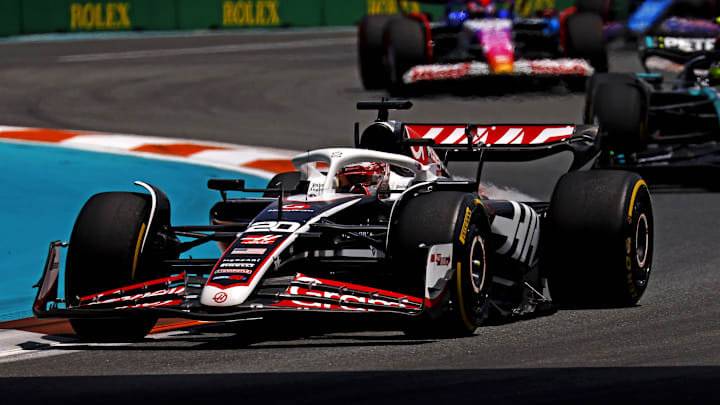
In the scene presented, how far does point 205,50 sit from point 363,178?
61.9ft

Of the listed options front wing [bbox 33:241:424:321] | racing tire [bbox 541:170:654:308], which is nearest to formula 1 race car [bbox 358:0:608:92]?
racing tire [bbox 541:170:654:308]

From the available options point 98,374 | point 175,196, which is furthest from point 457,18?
point 98,374

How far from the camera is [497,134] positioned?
9.48 metres

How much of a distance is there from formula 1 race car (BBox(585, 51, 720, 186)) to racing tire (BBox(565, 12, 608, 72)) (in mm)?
5534

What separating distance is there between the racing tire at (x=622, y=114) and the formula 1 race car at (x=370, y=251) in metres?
4.73

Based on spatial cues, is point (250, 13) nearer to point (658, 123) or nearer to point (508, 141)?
point (658, 123)

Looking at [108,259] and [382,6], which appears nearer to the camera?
[108,259]

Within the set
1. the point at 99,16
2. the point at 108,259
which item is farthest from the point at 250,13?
the point at 108,259

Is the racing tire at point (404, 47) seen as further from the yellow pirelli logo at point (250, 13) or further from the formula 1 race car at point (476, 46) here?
the yellow pirelli logo at point (250, 13)

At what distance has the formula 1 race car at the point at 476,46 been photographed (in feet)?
62.8

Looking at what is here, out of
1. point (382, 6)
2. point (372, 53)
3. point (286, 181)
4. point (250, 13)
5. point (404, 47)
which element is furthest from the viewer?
point (382, 6)

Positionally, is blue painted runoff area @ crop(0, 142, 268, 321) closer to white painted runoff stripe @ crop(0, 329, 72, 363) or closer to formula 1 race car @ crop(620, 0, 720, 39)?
white painted runoff stripe @ crop(0, 329, 72, 363)

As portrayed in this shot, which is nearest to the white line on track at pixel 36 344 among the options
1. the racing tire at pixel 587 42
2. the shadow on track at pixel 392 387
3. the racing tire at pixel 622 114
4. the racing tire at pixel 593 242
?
the shadow on track at pixel 392 387

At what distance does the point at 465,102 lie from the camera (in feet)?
62.8
